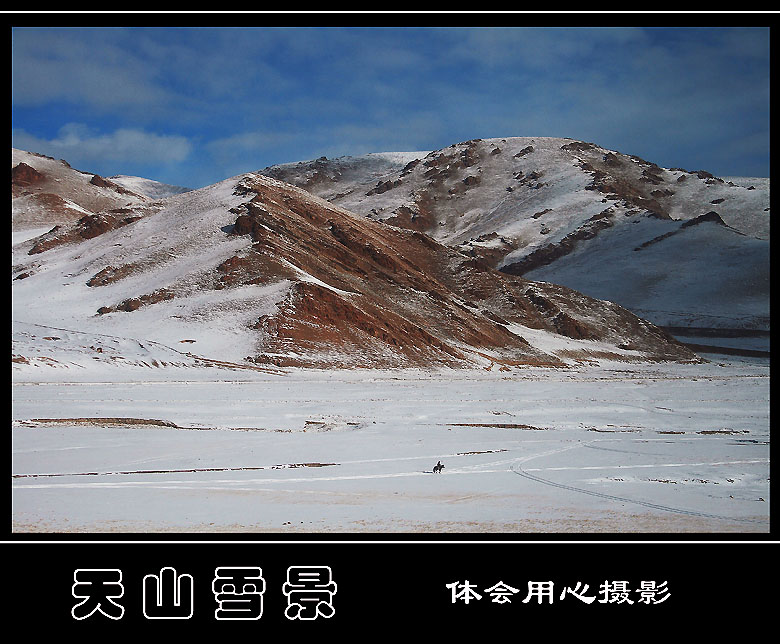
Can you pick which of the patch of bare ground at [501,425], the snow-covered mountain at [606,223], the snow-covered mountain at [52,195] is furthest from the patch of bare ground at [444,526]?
the snow-covered mountain at [52,195]

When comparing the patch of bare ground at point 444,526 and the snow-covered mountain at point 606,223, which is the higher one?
the snow-covered mountain at point 606,223

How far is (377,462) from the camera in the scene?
15266mm

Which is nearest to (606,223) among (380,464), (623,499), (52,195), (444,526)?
(52,195)

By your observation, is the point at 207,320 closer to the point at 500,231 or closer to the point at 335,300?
the point at 335,300

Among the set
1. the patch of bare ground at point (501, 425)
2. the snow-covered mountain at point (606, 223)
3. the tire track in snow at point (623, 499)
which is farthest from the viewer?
the snow-covered mountain at point (606, 223)

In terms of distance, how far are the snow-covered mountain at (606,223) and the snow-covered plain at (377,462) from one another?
81844 millimetres

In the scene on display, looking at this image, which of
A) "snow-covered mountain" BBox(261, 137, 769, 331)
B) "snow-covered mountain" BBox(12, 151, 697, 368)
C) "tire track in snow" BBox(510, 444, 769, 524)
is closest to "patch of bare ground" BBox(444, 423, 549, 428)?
"tire track in snow" BBox(510, 444, 769, 524)

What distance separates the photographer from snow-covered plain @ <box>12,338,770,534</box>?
10.5 metres

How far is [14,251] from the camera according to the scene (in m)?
89.1

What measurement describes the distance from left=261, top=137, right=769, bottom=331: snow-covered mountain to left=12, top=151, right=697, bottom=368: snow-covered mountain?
2788cm

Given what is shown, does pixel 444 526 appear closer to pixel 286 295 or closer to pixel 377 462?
pixel 377 462

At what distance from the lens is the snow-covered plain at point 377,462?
10.5m

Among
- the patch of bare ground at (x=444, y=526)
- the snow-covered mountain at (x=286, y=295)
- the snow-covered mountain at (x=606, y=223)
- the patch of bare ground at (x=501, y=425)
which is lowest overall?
the patch of bare ground at (x=444, y=526)

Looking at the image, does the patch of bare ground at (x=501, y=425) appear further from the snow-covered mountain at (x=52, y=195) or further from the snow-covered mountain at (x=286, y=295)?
the snow-covered mountain at (x=52, y=195)
